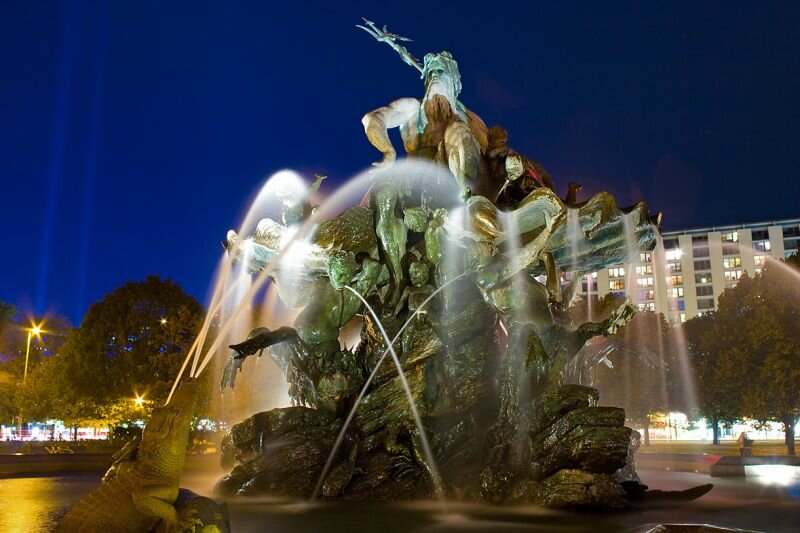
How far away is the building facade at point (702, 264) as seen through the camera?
365ft

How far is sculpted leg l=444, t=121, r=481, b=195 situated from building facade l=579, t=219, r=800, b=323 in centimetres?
10135

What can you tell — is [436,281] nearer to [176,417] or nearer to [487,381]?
[487,381]

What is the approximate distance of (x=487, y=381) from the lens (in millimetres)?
13297

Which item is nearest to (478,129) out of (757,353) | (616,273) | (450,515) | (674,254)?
(450,515)

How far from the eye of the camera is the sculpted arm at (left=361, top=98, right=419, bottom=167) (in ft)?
50.6

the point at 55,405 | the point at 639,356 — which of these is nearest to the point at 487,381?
the point at 639,356

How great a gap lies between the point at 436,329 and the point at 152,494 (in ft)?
27.8

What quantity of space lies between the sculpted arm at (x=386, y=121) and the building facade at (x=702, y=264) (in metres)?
100

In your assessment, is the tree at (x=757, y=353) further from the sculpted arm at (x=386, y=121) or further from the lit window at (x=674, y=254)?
the lit window at (x=674, y=254)

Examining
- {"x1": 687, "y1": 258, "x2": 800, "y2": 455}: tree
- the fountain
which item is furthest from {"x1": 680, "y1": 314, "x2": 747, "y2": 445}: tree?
the fountain

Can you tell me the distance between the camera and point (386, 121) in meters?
15.9

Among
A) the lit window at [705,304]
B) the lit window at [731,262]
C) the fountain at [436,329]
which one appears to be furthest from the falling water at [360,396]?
the lit window at [731,262]

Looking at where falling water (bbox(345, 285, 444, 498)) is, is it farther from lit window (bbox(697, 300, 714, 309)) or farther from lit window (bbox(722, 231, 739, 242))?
lit window (bbox(697, 300, 714, 309))

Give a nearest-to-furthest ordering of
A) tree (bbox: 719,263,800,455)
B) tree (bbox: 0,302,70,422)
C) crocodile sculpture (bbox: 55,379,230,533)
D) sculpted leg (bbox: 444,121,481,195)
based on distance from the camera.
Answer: crocodile sculpture (bbox: 55,379,230,533) → sculpted leg (bbox: 444,121,481,195) → tree (bbox: 719,263,800,455) → tree (bbox: 0,302,70,422)
